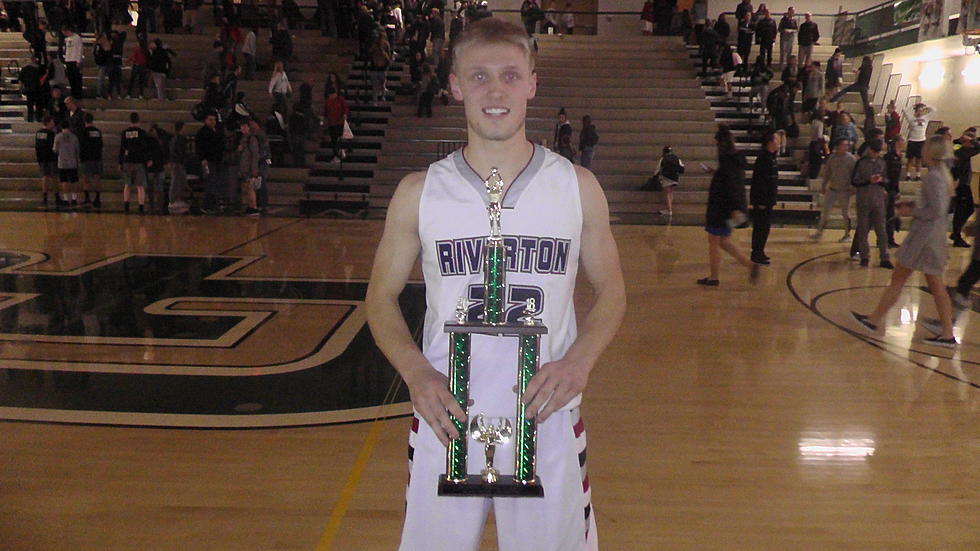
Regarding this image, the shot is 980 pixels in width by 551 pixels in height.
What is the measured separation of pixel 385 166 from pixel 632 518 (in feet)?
48.5

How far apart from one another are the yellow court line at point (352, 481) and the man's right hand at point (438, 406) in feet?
5.73

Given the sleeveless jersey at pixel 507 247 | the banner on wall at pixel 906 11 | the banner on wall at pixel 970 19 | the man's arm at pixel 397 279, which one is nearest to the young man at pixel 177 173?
the man's arm at pixel 397 279

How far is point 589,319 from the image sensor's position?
6.48 feet

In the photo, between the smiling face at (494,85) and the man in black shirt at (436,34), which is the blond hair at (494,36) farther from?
the man in black shirt at (436,34)

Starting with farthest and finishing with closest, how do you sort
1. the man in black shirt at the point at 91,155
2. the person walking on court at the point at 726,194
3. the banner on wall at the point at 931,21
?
the banner on wall at the point at 931,21 < the man in black shirt at the point at 91,155 < the person walking on court at the point at 726,194

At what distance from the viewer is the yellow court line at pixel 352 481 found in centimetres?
331

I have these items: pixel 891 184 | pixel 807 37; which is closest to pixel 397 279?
pixel 891 184

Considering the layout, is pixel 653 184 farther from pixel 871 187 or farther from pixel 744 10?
pixel 744 10

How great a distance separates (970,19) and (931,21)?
2.02 meters

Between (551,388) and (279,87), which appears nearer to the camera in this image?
(551,388)

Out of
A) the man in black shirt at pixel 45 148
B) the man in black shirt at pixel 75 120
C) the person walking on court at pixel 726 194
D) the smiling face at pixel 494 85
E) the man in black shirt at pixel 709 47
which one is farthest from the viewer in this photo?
the man in black shirt at pixel 709 47

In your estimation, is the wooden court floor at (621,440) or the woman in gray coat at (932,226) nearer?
the wooden court floor at (621,440)

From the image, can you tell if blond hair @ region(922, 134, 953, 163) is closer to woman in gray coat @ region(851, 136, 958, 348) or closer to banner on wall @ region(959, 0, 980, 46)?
woman in gray coat @ region(851, 136, 958, 348)

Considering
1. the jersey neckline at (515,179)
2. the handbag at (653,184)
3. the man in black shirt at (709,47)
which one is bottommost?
the handbag at (653,184)
